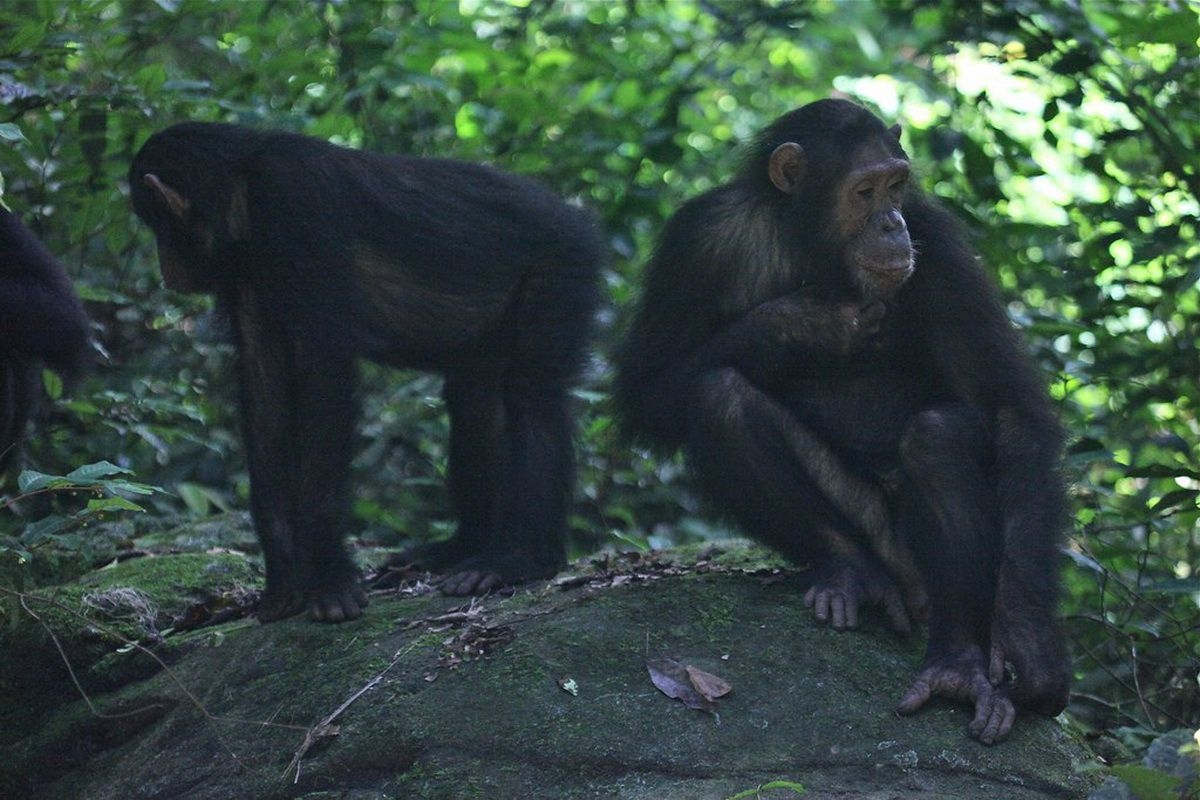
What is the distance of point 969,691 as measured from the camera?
14.6 feet

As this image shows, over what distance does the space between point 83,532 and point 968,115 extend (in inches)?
253

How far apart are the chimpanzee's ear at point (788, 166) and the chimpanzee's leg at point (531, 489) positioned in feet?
4.70

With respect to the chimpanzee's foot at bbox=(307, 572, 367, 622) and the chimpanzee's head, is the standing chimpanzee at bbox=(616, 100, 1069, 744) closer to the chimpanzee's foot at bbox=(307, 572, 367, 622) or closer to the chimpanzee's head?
the chimpanzee's head

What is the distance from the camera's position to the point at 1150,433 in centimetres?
775

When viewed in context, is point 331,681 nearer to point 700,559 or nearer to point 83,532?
point 700,559

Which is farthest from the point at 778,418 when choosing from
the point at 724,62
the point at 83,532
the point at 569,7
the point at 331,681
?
the point at 569,7

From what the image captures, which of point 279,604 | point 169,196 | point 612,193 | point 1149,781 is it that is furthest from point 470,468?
point 1149,781

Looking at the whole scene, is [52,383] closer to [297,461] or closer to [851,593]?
[297,461]

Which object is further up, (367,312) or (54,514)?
(367,312)

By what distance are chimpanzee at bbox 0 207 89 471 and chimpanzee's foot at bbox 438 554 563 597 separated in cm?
237

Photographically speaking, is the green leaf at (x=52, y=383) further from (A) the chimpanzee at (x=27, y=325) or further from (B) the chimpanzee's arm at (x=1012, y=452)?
(B) the chimpanzee's arm at (x=1012, y=452)

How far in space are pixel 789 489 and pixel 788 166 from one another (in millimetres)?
1421

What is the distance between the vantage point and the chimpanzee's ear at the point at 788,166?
5566 millimetres

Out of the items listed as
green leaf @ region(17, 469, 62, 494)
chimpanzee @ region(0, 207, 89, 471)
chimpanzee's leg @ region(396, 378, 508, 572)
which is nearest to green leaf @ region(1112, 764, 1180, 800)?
green leaf @ region(17, 469, 62, 494)
